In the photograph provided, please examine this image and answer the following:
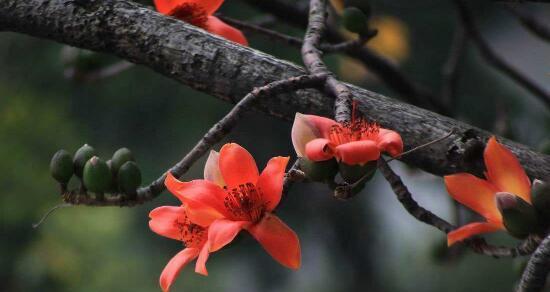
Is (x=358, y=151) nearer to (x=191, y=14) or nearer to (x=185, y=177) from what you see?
(x=191, y=14)

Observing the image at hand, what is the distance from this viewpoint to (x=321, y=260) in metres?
3.29

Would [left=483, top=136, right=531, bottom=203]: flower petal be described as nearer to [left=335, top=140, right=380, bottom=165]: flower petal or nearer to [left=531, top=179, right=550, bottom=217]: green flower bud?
[left=531, top=179, right=550, bottom=217]: green flower bud

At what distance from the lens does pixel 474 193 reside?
838 mm

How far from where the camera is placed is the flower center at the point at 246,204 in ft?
2.69

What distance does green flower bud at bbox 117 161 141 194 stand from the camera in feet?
3.05

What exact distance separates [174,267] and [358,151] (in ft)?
0.65

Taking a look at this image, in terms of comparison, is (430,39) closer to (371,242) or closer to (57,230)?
(371,242)

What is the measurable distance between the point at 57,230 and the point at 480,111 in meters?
1.42

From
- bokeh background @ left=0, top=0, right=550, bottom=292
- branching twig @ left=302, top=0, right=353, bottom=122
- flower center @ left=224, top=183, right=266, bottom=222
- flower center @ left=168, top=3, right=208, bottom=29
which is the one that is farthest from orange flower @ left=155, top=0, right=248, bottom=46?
bokeh background @ left=0, top=0, right=550, bottom=292

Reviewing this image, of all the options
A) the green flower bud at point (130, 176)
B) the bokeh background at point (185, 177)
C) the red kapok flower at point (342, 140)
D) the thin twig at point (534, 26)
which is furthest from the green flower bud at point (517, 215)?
the bokeh background at point (185, 177)

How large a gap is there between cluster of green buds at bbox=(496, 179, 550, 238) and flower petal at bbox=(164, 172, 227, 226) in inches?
8.8

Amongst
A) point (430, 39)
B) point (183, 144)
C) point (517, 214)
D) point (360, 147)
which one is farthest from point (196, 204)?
point (430, 39)

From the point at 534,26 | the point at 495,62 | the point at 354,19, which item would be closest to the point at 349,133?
the point at 354,19

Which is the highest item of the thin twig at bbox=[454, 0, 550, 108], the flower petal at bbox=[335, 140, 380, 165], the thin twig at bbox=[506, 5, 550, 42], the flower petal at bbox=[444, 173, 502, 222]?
the flower petal at bbox=[335, 140, 380, 165]
